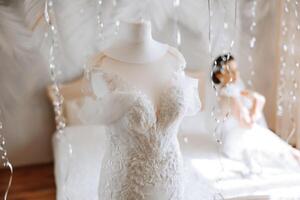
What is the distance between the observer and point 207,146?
2.36 m

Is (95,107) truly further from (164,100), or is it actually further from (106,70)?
(164,100)

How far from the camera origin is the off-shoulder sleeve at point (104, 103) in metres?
1.41

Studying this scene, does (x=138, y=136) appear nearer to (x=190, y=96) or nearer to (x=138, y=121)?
(x=138, y=121)

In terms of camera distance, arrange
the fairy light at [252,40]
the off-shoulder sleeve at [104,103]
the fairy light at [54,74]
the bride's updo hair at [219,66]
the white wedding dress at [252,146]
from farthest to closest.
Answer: the fairy light at [252,40]
the fairy light at [54,74]
the bride's updo hair at [219,66]
the white wedding dress at [252,146]
the off-shoulder sleeve at [104,103]

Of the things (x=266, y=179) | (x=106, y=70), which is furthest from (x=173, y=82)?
(x=266, y=179)

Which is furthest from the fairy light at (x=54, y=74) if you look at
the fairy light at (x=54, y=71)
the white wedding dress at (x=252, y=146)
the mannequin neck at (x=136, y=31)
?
the mannequin neck at (x=136, y=31)

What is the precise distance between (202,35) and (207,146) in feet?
2.52

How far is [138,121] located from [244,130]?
107 centimetres

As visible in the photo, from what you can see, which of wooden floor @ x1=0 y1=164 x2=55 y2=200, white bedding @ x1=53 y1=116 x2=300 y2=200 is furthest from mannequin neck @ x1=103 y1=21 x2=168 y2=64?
wooden floor @ x1=0 y1=164 x2=55 y2=200

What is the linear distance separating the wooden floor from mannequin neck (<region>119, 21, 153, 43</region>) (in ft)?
4.12

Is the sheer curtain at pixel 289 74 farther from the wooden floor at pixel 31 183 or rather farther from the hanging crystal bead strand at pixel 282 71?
the wooden floor at pixel 31 183

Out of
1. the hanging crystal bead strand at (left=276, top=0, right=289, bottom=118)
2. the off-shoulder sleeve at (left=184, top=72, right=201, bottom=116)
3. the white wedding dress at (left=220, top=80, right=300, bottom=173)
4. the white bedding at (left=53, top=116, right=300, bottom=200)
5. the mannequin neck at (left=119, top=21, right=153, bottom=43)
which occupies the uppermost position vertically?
the mannequin neck at (left=119, top=21, right=153, bottom=43)

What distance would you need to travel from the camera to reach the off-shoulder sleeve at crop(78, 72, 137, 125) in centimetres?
141

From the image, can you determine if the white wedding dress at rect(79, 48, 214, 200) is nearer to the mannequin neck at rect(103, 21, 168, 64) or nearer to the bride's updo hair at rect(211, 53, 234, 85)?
the mannequin neck at rect(103, 21, 168, 64)
